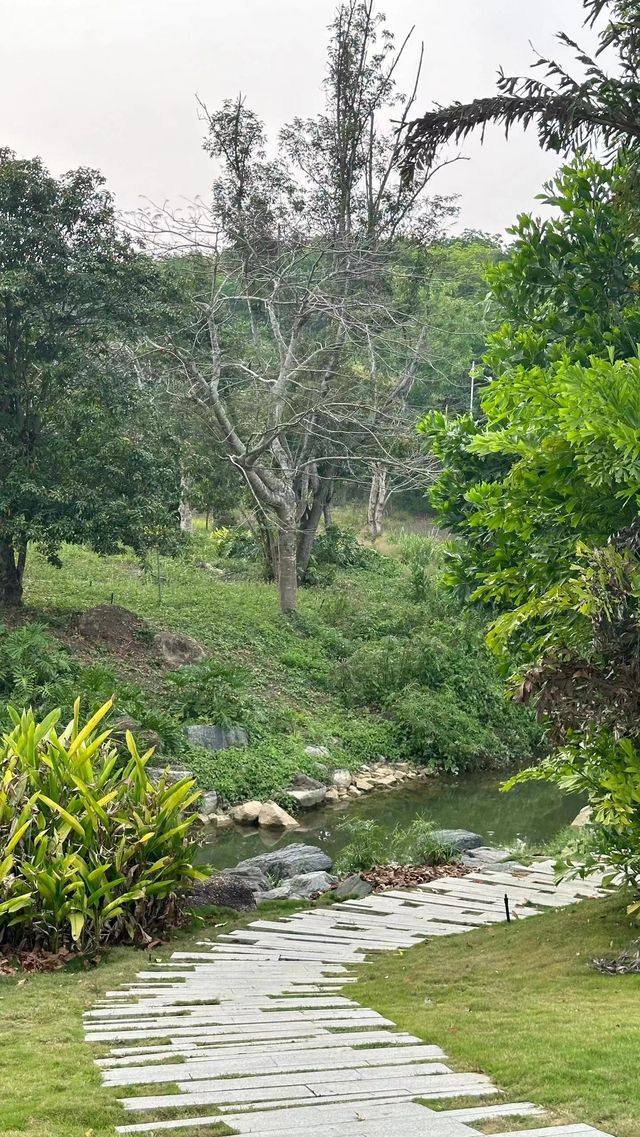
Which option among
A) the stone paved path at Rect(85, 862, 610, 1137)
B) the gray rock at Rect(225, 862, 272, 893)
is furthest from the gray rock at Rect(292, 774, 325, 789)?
the stone paved path at Rect(85, 862, 610, 1137)

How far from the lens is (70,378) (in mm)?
17141

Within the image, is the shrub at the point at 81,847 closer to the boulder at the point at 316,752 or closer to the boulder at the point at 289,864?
the boulder at the point at 289,864

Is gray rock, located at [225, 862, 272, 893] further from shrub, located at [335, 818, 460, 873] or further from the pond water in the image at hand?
the pond water

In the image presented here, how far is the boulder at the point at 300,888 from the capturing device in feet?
31.1

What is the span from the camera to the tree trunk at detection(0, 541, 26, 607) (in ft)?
60.2

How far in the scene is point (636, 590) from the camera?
5.32 meters

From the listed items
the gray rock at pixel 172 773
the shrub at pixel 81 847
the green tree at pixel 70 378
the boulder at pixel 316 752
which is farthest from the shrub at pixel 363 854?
the green tree at pixel 70 378

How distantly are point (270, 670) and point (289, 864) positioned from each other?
9603mm

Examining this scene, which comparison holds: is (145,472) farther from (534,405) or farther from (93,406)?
(534,405)

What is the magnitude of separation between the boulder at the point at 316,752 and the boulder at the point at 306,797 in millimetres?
1146

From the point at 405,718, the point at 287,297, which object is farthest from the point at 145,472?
the point at 287,297

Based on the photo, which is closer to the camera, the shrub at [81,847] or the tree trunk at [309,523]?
the shrub at [81,847]

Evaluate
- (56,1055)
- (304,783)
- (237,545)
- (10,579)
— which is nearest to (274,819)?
(304,783)

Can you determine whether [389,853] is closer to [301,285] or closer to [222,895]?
[222,895]
